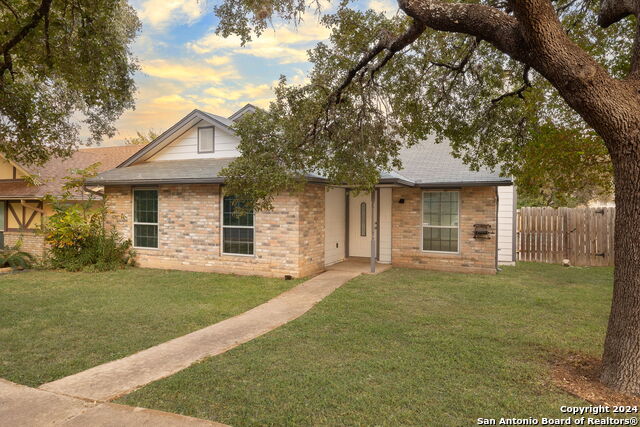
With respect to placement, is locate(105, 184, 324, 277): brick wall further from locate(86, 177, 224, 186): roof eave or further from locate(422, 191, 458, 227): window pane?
locate(422, 191, 458, 227): window pane

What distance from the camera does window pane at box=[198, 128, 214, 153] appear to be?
511 inches

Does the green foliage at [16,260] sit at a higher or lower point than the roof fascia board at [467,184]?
lower

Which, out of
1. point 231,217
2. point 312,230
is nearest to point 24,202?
point 231,217

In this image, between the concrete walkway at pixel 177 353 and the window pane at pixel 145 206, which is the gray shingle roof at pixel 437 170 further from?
the window pane at pixel 145 206

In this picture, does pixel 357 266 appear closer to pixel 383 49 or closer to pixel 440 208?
pixel 440 208

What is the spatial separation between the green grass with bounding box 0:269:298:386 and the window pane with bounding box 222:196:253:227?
1509 millimetres

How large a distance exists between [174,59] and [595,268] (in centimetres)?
1503

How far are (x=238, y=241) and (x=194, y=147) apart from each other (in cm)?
374

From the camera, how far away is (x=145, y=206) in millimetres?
12953

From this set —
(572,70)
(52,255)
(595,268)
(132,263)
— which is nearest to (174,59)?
(132,263)

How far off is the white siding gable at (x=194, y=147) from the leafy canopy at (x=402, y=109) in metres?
5.40

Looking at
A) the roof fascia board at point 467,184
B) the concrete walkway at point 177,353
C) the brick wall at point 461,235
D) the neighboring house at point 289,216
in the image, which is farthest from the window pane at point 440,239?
the concrete walkway at point 177,353

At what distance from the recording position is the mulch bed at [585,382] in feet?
13.0

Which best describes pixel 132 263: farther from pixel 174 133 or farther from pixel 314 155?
pixel 314 155
